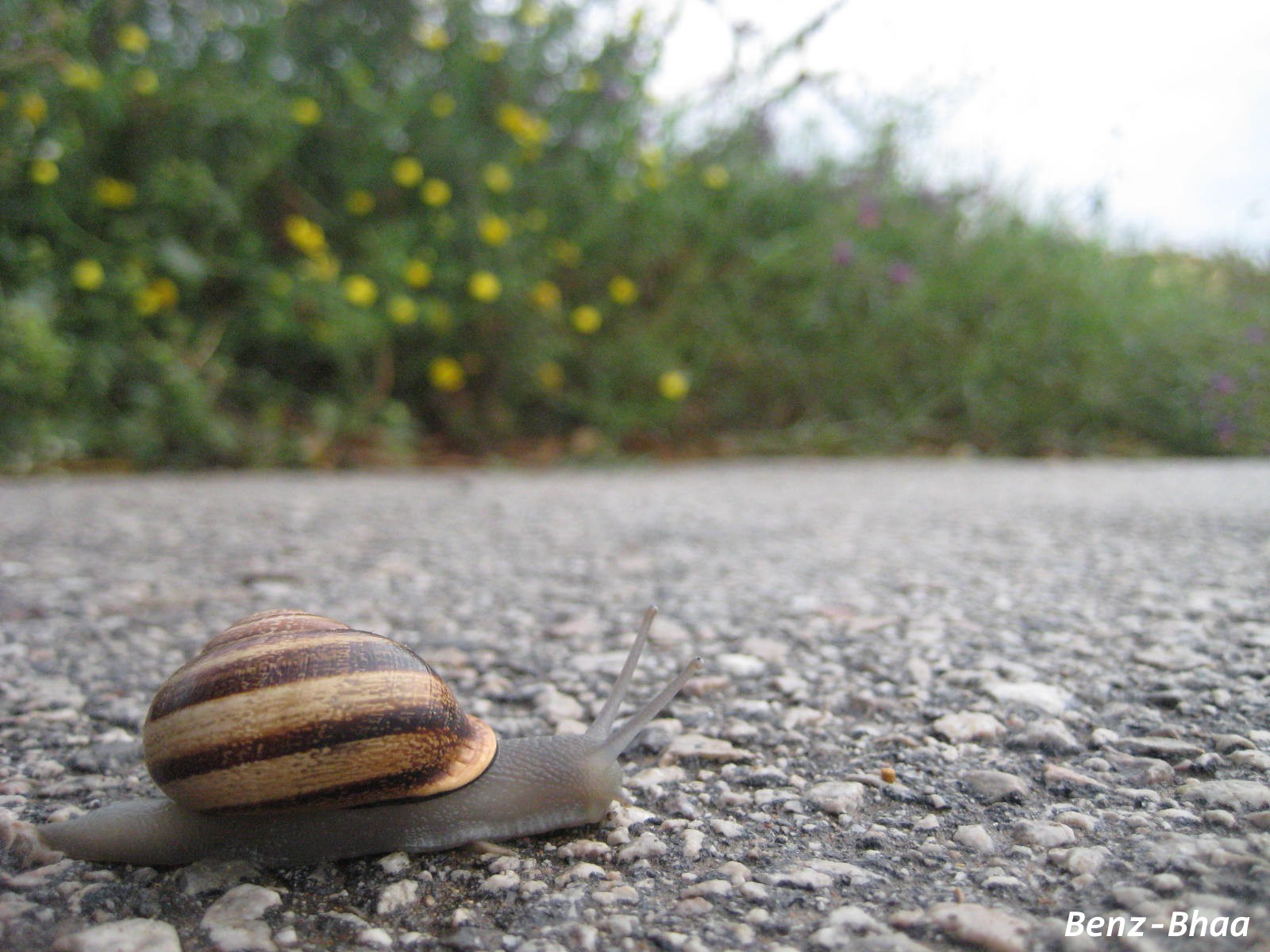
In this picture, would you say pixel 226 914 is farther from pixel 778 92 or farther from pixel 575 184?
pixel 778 92

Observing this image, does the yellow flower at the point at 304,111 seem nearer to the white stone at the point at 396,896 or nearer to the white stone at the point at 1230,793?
the white stone at the point at 396,896

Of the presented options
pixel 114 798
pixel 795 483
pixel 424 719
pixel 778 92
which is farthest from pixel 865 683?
Answer: pixel 778 92

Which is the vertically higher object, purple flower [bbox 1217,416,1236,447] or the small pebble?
purple flower [bbox 1217,416,1236,447]

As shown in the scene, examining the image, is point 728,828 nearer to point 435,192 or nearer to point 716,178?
point 435,192

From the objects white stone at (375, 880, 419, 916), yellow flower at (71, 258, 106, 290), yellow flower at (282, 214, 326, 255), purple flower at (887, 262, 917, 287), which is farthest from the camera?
purple flower at (887, 262, 917, 287)

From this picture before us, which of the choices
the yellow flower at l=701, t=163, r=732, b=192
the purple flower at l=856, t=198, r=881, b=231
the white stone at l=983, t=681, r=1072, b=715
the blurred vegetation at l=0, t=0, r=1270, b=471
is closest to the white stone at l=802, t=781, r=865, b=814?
the white stone at l=983, t=681, r=1072, b=715

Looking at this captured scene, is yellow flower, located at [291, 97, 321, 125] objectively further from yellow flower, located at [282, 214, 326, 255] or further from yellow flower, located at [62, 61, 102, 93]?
yellow flower, located at [62, 61, 102, 93]

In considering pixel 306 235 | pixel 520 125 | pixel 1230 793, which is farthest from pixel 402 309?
pixel 1230 793
